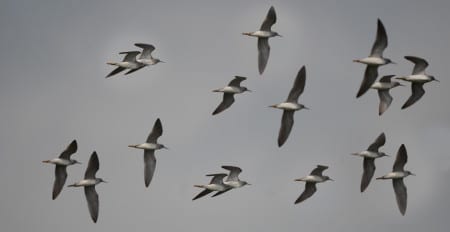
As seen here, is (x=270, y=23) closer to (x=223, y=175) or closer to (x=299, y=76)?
(x=299, y=76)

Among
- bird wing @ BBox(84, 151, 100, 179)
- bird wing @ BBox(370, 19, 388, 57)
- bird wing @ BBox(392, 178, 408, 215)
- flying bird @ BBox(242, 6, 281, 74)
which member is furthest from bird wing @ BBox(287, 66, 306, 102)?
bird wing @ BBox(84, 151, 100, 179)

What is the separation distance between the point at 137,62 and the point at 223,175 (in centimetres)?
729

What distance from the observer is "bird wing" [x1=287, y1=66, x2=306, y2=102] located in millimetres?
79625

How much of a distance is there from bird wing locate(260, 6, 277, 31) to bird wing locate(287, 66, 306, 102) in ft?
9.68

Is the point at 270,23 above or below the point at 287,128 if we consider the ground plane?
above

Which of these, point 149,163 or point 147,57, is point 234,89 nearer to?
point 147,57

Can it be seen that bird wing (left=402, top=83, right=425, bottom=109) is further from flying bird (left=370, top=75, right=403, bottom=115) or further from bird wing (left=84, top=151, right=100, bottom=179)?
bird wing (left=84, top=151, right=100, bottom=179)

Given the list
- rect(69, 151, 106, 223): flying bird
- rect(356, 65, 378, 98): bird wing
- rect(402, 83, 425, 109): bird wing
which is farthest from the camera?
rect(69, 151, 106, 223): flying bird

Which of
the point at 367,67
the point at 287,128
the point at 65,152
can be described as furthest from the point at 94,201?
the point at 367,67

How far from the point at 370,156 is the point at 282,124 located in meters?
4.78

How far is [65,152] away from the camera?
8069cm

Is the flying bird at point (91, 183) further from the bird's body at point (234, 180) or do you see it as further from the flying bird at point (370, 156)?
the flying bird at point (370, 156)

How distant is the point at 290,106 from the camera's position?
8000 centimetres

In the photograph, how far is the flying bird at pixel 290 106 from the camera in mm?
79750
